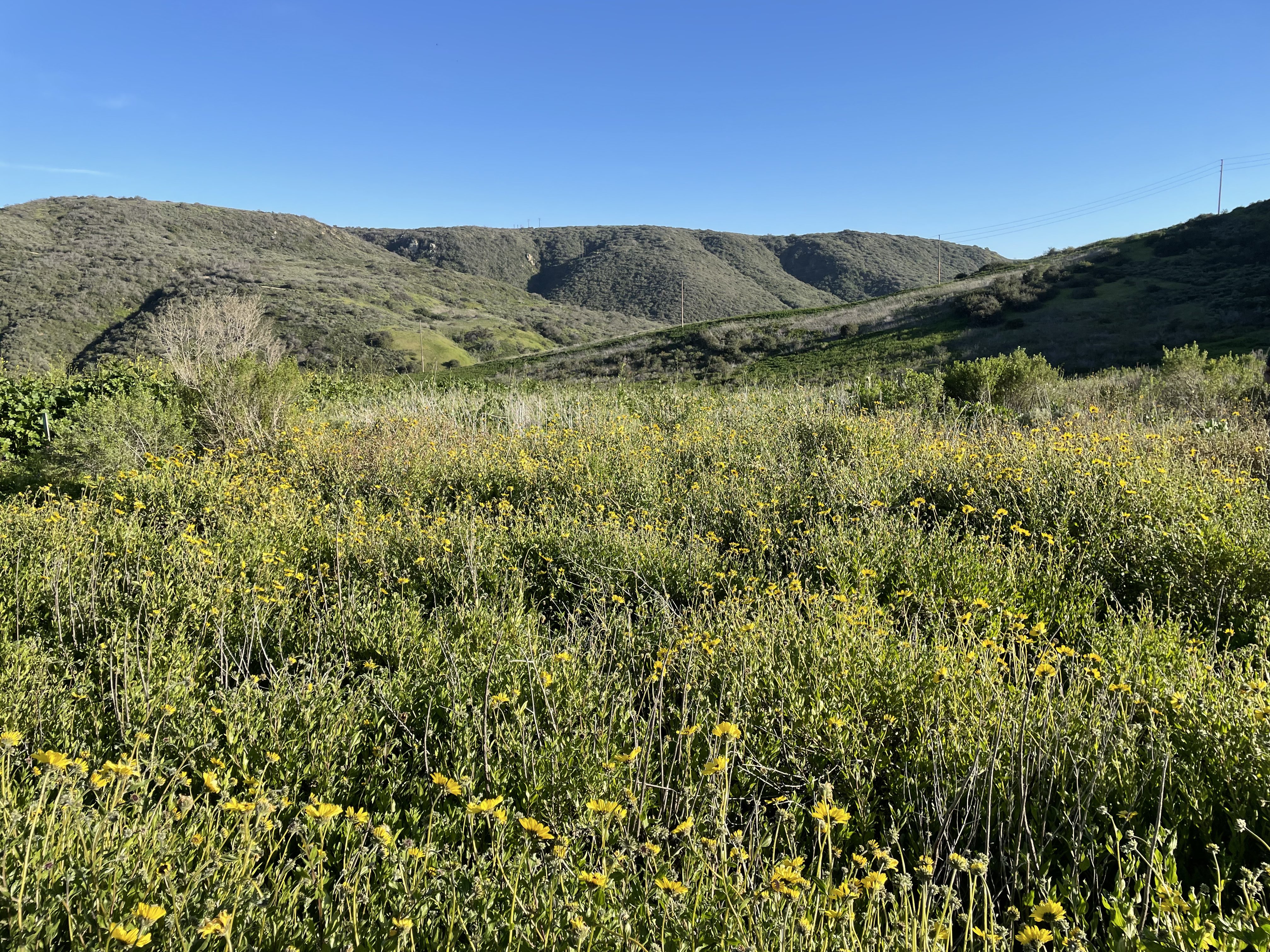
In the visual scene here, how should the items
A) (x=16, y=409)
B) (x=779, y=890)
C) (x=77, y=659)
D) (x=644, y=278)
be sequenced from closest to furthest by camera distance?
1. (x=779, y=890)
2. (x=77, y=659)
3. (x=16, y=409)
4. (x=644, y=278)

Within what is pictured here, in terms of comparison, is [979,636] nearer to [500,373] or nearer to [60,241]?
[500,373]

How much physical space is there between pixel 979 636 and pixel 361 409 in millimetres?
9896

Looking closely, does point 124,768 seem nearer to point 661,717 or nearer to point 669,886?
point 669,886

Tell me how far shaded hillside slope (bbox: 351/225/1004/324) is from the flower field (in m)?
87.5

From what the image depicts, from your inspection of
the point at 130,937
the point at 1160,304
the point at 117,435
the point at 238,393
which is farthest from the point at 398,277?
the point at 130,937

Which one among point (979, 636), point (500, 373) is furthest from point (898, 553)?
point (500, 373)

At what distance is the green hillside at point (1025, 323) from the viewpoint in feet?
70.0

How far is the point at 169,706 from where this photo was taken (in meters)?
2.30

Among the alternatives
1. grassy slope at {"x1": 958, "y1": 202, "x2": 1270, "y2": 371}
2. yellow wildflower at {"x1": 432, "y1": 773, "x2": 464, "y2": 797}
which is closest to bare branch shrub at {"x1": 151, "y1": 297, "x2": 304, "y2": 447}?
yellow wildflower at {"x1": 432, "y1": 773, "x2": 464, "y2": 797}

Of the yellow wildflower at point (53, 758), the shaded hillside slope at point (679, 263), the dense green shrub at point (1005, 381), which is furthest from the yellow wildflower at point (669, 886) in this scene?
the shaded hillside slope at point (679, 263)

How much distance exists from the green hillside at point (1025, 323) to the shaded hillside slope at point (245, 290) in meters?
16.0

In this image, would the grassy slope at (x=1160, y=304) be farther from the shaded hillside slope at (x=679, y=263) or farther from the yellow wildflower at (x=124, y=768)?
the shaded hillside slope at (x=679, y=263)

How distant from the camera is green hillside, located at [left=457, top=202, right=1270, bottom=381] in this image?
2133 centimetres

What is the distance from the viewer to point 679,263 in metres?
102
